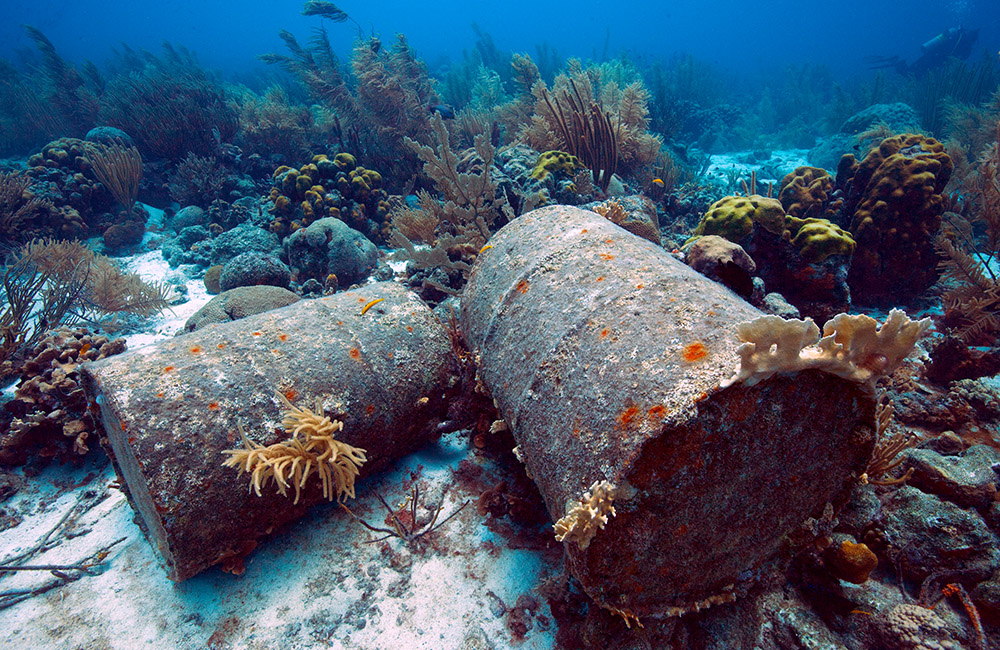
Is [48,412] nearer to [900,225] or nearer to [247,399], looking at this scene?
[247,399]

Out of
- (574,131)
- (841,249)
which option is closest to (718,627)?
(841,249)

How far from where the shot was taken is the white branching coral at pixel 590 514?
63.7 inches

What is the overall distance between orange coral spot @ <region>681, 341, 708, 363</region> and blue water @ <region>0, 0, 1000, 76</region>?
48.0 meters

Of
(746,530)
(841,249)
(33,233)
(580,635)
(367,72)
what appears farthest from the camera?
(367,72)

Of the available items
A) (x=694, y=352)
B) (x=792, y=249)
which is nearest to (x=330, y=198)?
(x=792, y=249)

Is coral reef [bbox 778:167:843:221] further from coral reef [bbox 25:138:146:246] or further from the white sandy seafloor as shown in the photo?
coral reef [bbox 25:138:146:246]

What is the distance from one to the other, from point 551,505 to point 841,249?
451 centimetres

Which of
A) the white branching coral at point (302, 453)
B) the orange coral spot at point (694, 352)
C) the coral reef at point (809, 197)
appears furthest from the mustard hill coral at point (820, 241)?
the white branching coral at point (302, 453)

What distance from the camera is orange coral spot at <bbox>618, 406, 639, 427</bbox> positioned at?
5.60 feet

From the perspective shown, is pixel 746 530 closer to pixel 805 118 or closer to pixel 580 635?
pixel 580 635

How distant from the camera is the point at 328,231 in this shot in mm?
6590

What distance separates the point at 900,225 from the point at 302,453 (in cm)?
714

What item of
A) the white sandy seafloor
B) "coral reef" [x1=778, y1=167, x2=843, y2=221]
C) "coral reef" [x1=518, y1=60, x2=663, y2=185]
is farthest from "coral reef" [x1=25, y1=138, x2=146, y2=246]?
"coral reef" [x1=778, y1=167, x2=843, y2=221]

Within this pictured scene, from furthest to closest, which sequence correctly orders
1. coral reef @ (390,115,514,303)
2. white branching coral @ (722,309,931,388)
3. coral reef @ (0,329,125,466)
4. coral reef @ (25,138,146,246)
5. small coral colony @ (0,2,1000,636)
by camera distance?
coral reef @ (25,138,146,246) < coral reef @ (390,115,514,303) < small coral colony @ (0,2,1000,636) < coral reef @ (0,329,125,466) < white branching coral @ (722,309,931,388)
